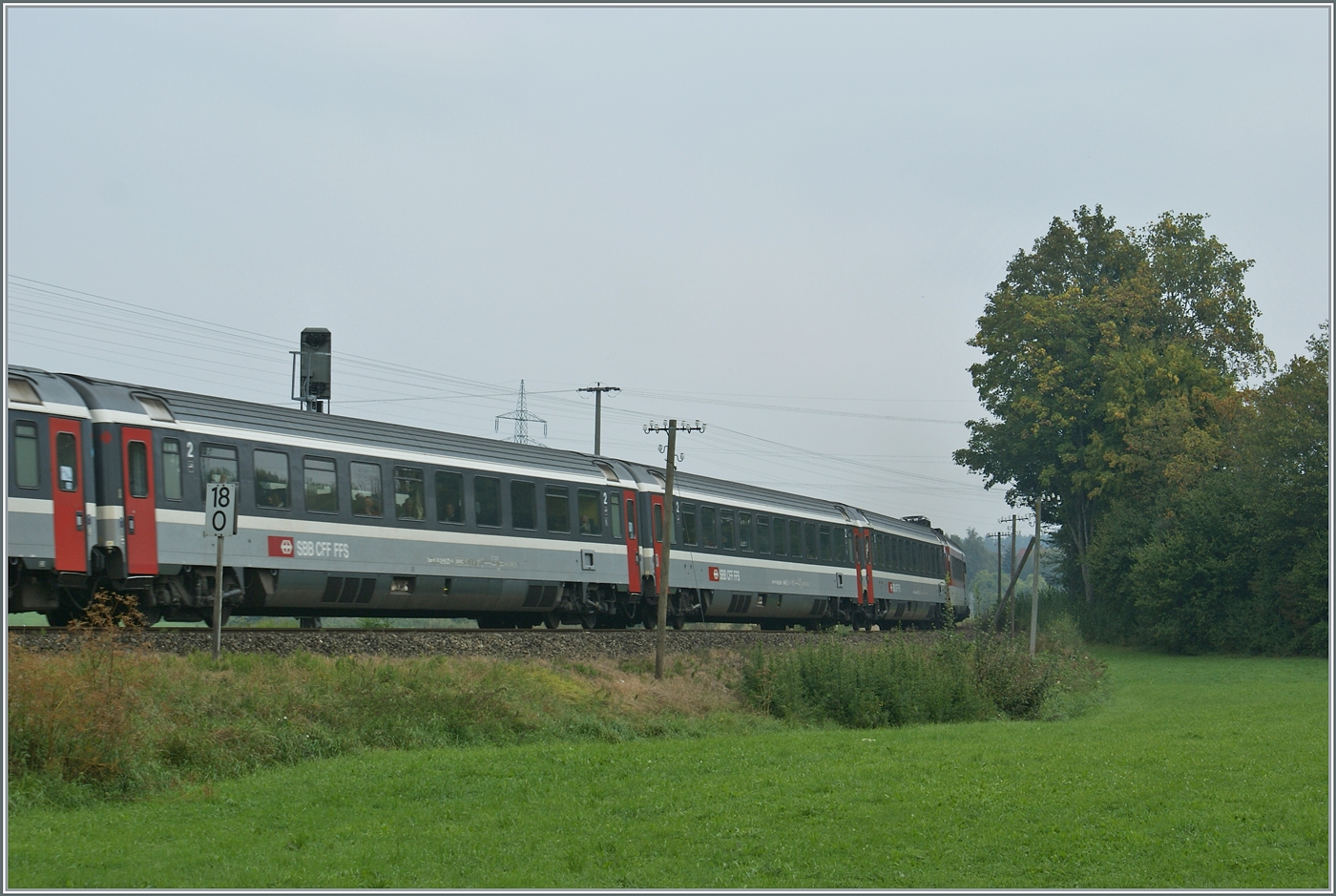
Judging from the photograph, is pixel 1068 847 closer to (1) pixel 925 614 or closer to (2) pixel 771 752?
(2) pixel 771 752

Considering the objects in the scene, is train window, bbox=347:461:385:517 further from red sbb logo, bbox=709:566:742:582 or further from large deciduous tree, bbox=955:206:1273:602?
large deciduous tree, bbox=955:206:1273:602

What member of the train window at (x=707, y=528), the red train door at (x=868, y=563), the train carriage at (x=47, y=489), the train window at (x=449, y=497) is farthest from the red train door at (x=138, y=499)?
the red train door at (x=868, y=563)

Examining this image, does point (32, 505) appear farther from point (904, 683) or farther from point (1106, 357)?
point (1106, 357)

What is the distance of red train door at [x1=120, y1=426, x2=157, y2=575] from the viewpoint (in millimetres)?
19125

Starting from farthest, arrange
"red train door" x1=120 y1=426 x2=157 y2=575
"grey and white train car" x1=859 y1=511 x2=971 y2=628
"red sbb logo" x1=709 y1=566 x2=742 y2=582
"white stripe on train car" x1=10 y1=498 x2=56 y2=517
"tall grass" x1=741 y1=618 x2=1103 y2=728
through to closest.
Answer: "grey and white train car" x1=859 y1=511 x2=971 y2=628
"red sbb logo" x1=709 y1=566 x2=742 y2=582
"tall grass" x1=741 y1=618 x2=1103 y2=728
"red train door" x1=120 y1=426 x2=157 y2=575
"white stripe on train car" x1=10 y1=498 x2=56 y2=517

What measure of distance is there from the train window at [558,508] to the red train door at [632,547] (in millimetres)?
2201

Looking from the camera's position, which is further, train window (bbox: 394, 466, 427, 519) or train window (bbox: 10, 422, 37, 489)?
train window (bbox: 394, 466, 427, 519)

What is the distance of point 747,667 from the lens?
27438 millimetres

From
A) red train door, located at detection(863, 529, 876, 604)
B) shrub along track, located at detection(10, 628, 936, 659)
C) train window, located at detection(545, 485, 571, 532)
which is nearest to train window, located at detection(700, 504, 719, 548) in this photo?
shrub along track, located at detection(10, 628, 936, 659)

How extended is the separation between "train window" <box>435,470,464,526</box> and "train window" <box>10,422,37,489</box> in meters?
7.96

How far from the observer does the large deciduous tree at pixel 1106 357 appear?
5341 cm

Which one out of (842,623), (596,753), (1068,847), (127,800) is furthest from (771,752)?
(842,623)

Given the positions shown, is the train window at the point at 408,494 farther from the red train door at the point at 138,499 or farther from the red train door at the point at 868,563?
the red train door at the point at 868,563

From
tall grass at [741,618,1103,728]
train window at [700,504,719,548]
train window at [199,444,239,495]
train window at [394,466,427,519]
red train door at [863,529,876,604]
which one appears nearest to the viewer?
train window at [199,444,239,495]
